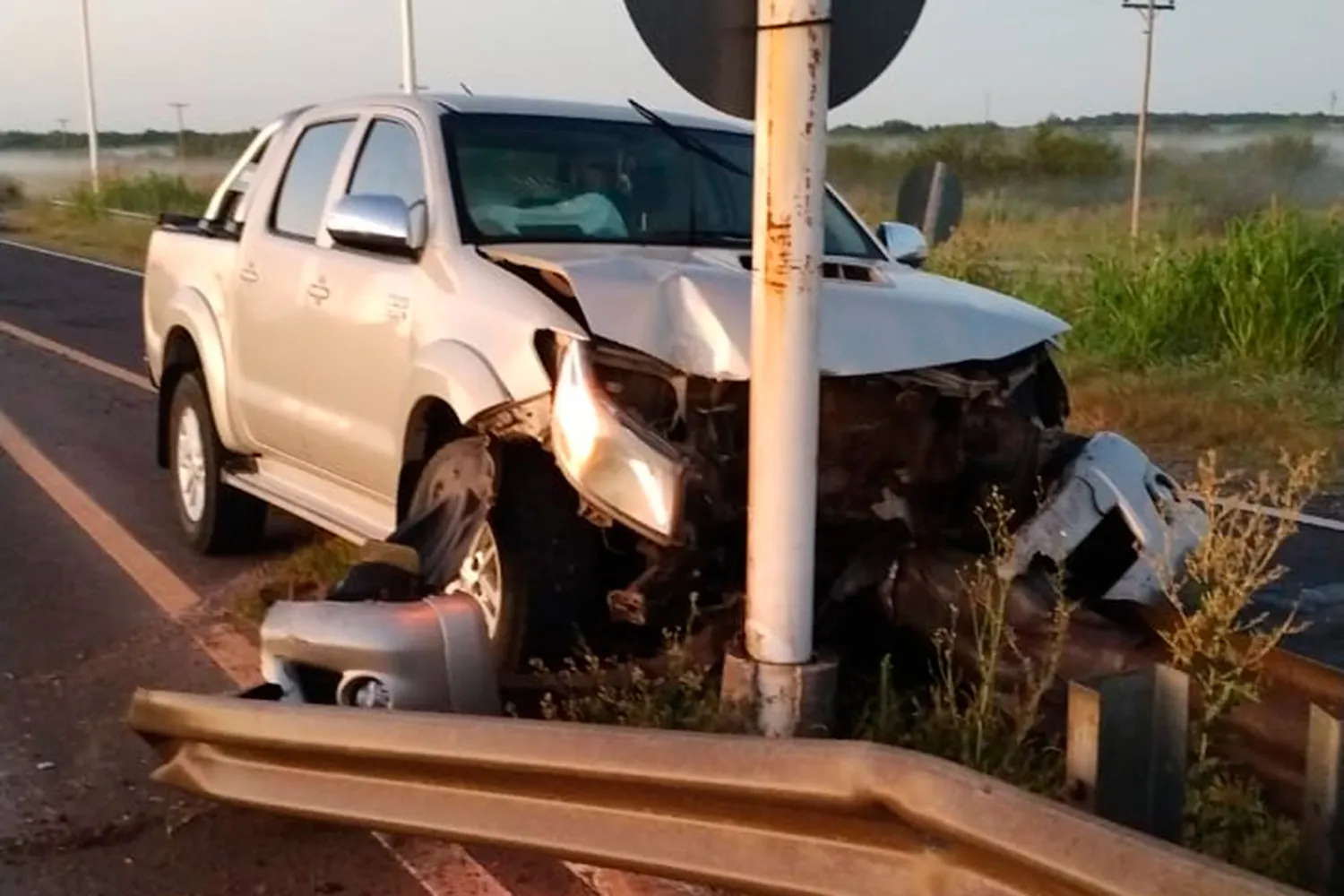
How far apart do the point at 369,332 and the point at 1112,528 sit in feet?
8.12

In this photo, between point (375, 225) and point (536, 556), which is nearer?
point (536, 556)

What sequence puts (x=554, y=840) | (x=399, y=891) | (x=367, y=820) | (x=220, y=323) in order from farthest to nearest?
1. (x=220, y=323)
2. (x=399, y=891)
3. (x=367, y=820)
4. (x=554, y=840)

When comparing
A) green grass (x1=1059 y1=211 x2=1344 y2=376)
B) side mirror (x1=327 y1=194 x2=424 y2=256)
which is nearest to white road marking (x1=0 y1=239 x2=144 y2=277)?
green grass (x1=1059 y1=211 x2=1344 y2=376)


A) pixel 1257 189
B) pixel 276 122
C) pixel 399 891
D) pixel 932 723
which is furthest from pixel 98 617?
pixel 1257 189

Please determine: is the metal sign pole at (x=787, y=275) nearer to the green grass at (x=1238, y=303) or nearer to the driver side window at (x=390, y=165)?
the driver side window at (x=390, y=165)

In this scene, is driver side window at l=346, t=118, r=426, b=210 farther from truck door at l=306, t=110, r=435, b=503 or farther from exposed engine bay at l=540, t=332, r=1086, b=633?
exposed engine bay at l=540, t=332, r=1086, b=633

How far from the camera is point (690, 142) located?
6.86m

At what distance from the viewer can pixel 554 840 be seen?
3.88 metres

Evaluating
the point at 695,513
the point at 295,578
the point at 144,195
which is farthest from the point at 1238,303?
the point at 144,195

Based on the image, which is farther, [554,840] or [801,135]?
[801,135]

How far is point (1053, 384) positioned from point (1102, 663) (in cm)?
129

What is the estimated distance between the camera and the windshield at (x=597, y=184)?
627cm

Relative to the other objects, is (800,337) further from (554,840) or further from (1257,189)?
(1257,189)

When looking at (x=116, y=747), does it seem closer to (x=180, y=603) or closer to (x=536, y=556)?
(x=536, y=556)
